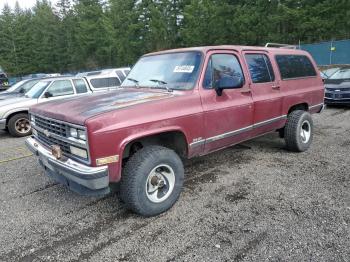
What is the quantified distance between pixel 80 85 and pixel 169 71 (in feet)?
20.5

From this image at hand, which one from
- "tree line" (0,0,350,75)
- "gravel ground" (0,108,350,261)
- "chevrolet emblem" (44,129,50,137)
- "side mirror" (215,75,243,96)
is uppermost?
"tree line" (0,0,350,75)

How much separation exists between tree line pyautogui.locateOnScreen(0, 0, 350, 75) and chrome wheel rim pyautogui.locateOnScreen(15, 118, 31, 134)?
949 inches

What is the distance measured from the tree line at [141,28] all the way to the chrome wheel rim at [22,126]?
24115mm

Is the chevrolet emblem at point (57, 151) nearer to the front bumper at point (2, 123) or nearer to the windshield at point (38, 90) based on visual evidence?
the front bumper at point (2, 123)

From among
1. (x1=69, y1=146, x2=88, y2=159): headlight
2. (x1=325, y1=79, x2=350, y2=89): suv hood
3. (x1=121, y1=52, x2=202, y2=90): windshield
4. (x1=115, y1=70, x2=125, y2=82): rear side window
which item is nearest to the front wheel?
(x1=69, y1=146, x2=88, y2=159): headlight

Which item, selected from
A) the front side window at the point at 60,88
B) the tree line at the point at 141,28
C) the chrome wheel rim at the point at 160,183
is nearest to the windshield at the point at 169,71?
the chrome wheel rim at the point at 160,183

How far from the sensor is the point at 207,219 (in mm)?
3727

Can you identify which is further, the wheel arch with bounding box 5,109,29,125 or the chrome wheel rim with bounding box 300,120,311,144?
the wheel arch with bounding box 5,109,29,125

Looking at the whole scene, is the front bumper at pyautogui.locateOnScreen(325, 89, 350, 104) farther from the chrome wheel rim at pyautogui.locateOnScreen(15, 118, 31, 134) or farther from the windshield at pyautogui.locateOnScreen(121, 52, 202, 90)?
the chrome wheel rim at pyautogui.locateOnScreen(15, 118, 31, 134)

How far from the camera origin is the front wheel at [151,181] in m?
3.57

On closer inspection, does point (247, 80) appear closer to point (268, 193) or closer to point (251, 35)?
point (268, 193)

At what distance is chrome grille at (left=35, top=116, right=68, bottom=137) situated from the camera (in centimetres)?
360

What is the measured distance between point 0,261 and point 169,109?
236 centimetres

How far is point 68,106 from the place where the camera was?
12.6 ft
